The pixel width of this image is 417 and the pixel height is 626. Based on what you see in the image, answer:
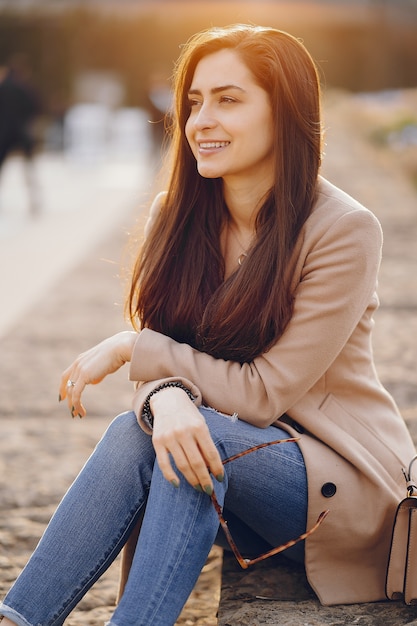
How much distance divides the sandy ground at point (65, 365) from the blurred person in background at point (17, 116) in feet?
5.71

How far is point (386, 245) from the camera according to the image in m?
8.11

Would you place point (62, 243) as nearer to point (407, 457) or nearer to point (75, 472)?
point (75, 472)

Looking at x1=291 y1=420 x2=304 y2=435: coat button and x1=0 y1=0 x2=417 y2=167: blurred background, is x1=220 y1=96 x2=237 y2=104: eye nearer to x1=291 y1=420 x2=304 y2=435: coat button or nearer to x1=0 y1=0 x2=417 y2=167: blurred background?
x1=291 y1=420 x2=304 y2=435: coat button

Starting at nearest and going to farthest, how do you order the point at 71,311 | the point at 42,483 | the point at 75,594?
the point at 75,594
the point at 42,483
the point at 71,311

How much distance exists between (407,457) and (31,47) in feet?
106

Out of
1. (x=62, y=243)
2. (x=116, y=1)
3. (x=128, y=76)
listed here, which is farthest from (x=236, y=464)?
(x=116, y=1)

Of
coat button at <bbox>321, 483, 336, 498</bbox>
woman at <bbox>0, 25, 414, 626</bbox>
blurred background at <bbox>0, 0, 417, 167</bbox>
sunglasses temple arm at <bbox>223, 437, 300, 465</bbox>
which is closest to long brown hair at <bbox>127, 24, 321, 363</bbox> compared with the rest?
woman at <bbox>0, 25, 414, 626</bbox>

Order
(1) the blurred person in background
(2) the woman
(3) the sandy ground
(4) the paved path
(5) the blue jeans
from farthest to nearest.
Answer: (1) the blurred person in background
(4) the paved path
(3) the sandy ground
(2) the woman
(5) the blue jeans

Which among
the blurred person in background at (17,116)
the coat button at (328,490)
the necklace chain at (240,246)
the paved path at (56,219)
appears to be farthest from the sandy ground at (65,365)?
the blurred person in background at (17,116)

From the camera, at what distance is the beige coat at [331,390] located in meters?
2.13

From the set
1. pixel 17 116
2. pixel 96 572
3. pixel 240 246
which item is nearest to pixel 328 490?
pixel 96 572

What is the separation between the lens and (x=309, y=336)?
213cm

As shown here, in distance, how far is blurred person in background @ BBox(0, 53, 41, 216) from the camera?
37.1 feet

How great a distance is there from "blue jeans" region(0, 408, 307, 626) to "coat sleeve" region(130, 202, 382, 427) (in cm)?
6
